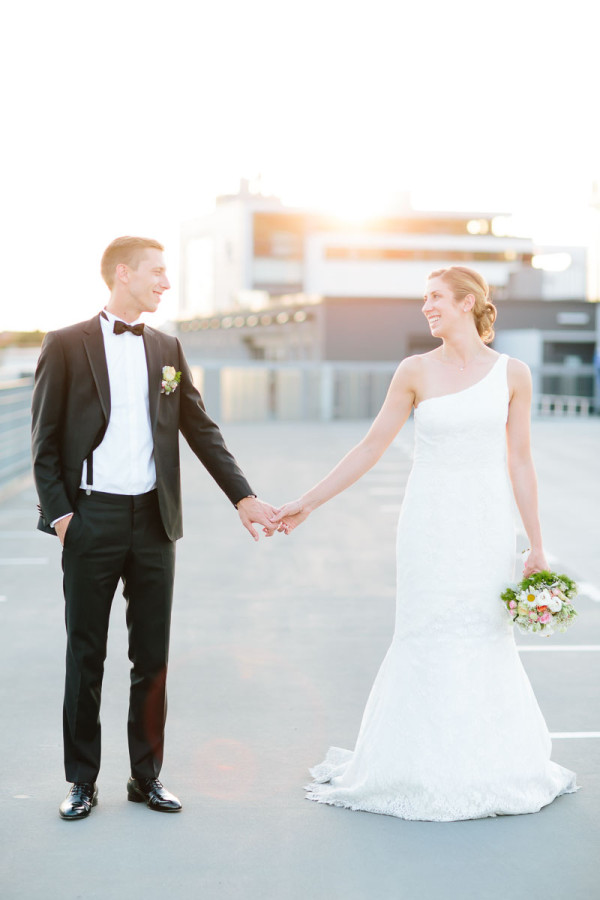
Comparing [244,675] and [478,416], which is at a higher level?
[478,416]

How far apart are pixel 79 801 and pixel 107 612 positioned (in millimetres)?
681

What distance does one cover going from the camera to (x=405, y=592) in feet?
14.1

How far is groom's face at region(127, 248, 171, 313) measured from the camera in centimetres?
409

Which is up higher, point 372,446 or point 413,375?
point 413,375

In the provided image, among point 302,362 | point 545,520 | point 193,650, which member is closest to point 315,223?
point 302,362

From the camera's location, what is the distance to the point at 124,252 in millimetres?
4094

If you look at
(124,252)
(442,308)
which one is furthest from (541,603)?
(124,252)

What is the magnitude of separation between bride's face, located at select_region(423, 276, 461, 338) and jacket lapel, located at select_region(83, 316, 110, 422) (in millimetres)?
1234

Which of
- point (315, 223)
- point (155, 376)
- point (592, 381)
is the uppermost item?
point (315, 223)

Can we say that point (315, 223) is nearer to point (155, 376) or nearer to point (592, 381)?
point (592, 381)

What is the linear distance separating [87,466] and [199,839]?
1.35 meters

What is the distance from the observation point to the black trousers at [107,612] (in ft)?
13.2

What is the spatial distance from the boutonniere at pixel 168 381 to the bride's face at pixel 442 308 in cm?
100

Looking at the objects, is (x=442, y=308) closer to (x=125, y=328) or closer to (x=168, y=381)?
(x=168, y=381)
